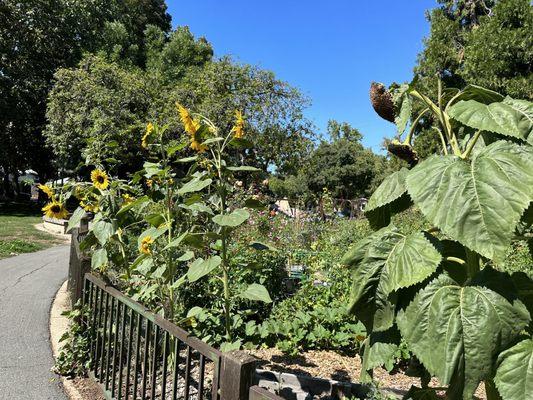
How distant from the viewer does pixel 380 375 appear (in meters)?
3.47

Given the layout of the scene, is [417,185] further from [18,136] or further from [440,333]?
[18,136]

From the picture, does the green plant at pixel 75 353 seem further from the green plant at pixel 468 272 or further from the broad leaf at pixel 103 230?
the green plant at pixel 468 272

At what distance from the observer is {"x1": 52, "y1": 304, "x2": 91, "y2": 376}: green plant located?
3574mm

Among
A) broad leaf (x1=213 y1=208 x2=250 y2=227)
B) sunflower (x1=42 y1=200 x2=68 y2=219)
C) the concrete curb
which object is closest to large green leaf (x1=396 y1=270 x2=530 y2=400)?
broad leaf (x1=213 y1=208 x2=250 y2=227)

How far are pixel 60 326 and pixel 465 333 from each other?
480 cm

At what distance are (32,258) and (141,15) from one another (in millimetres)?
Answer: 24026

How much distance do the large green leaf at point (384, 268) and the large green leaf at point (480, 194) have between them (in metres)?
0.15

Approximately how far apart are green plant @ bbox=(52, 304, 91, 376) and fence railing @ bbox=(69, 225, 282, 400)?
6 centimetres

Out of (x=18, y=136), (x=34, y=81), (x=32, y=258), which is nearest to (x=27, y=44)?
(x=34, y=81)

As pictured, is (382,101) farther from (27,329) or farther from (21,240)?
(21,240)

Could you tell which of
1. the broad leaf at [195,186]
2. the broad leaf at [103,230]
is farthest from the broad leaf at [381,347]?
the broad leaf at [103,230]

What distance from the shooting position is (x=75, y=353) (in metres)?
3.61

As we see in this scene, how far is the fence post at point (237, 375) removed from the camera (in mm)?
1575

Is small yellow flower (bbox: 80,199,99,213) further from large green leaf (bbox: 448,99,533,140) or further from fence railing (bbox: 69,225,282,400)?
large green leaf (bbox: 448,99,533,140)
